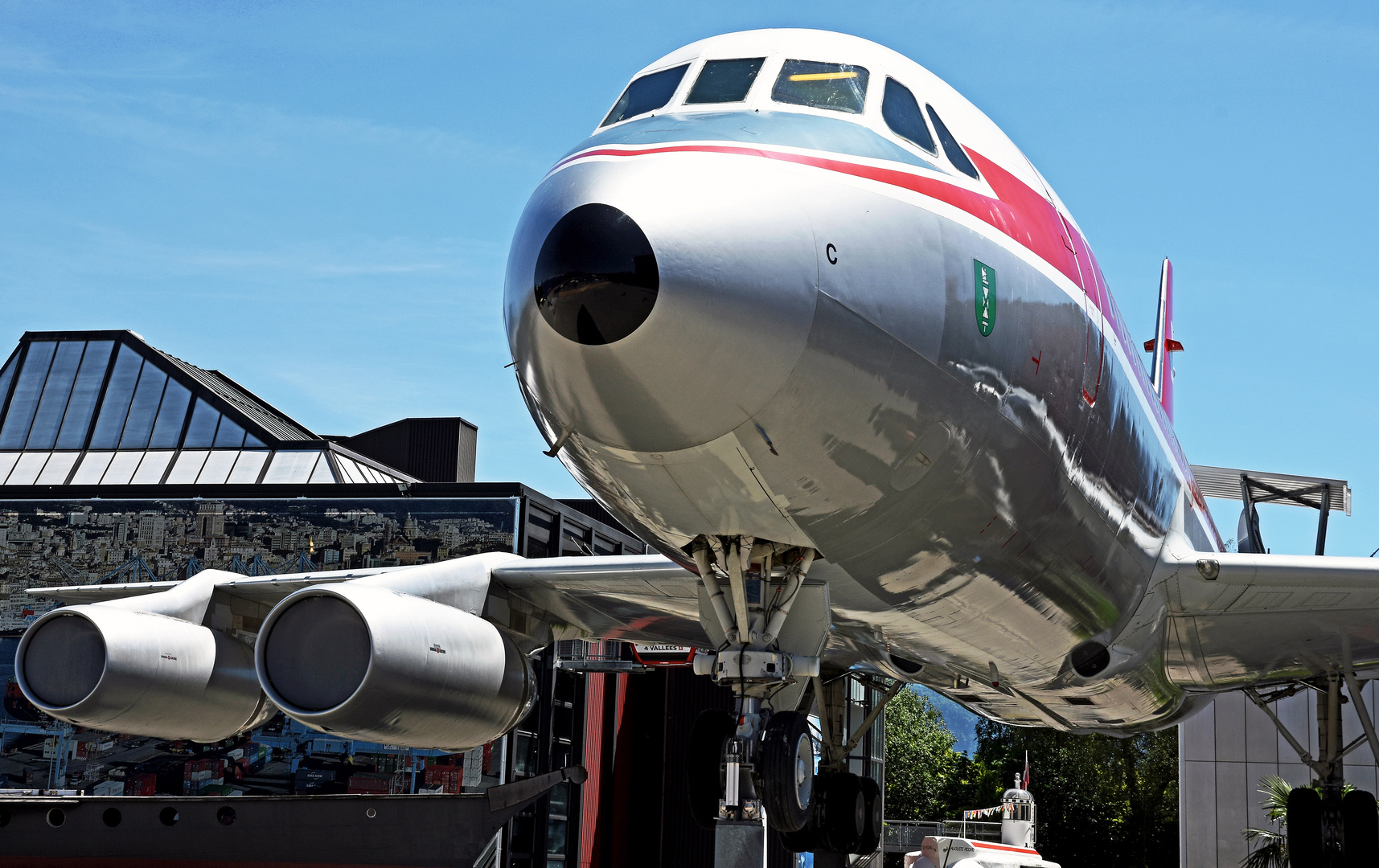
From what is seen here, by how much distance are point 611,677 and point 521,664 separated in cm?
1537

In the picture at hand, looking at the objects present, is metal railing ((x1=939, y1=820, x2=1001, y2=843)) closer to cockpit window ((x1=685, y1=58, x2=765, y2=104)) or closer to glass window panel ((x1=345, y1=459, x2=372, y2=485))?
glass window panel ((x1=345, y1=459, x2=372, y2=485))

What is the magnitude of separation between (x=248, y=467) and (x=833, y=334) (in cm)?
2557

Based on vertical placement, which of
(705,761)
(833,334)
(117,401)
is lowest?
(705,761)

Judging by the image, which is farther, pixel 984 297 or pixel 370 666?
pixel 370 666

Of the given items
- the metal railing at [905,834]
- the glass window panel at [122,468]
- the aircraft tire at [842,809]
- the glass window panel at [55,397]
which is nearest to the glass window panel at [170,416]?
the glass window panel at [122,468]

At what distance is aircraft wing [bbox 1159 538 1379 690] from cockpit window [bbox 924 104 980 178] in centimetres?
423

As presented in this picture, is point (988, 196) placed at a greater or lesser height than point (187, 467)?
lesser

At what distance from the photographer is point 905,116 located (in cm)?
629

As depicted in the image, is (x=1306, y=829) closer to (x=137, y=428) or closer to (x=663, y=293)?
(x=663, y=293)

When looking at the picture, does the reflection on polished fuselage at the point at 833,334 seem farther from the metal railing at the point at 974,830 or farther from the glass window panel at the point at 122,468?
the metal railing at the point at 974,830

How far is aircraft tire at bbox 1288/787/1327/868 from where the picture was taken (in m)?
12.0

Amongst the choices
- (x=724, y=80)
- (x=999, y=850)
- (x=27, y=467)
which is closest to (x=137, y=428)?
(x=27, y=467)

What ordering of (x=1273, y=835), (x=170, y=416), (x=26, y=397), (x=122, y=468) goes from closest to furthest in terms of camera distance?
(x=122, y=468)
(x=1273, y=835)
(x=170, y=416)
(x=26, y=397)

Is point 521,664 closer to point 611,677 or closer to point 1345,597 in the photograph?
point 1345,597
